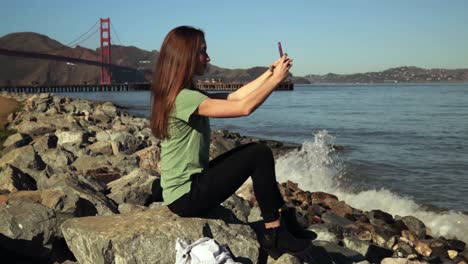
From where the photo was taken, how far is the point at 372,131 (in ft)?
62.2

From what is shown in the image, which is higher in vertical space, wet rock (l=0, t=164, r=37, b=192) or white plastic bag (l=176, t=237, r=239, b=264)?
white plastic bag (l=176, t=237, r=239, b=264)

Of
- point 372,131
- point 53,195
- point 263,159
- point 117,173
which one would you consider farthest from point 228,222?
point 372,131

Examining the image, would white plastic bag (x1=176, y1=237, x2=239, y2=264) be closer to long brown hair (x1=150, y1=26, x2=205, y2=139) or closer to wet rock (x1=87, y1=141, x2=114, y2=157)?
long brown hair (x1=150, y1=26, x2=205, y2=139)

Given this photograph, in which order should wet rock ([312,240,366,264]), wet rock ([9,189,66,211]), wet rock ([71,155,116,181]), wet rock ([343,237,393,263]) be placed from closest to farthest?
wet rock ([312,240,366,264])
wet rock ([9,189,66,211])
wet rock ([343,237,393,263])
wet rock ([71,155,116,181])

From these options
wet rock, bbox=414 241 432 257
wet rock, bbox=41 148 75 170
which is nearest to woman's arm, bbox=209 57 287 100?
wet rock, bbox=414 241 432 257

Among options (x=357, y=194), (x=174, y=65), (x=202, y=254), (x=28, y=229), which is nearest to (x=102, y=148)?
(x=357, y=194)

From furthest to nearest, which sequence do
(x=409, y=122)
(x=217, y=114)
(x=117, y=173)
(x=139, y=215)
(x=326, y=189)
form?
(x=409, y=122)
(x=326, y=189)
(x=117, y=173)
(x=139, y=215)
(x=217, y=114)

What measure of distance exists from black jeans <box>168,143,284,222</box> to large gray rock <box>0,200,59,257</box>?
0.87m

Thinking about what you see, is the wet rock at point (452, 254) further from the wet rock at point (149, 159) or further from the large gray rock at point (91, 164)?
the large gray rock at point (91, 164)

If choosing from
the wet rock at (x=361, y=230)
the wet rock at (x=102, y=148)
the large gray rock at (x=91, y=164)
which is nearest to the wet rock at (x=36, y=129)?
the wet rock at (x=102, y=148)

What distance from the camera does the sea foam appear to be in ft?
21.0

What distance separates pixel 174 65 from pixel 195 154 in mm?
489

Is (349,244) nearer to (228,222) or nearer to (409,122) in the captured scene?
(228,222)

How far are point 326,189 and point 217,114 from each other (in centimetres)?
614
